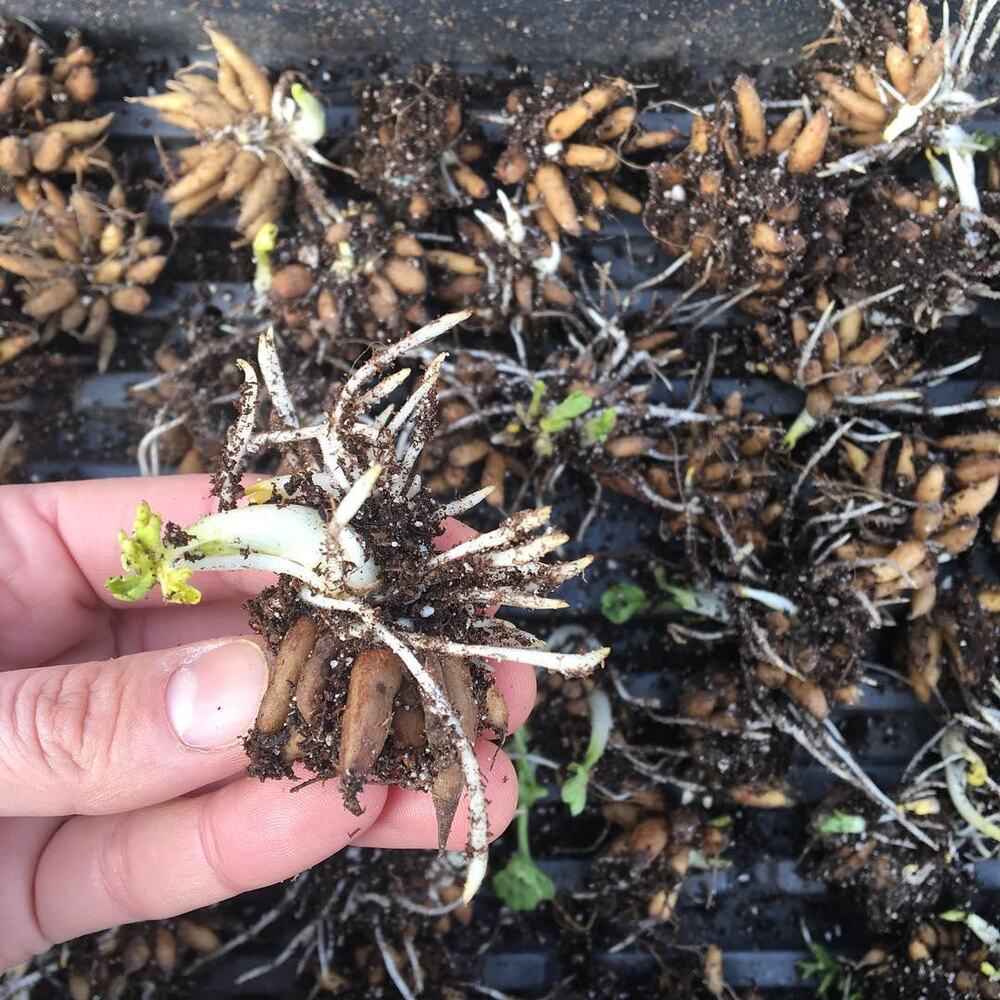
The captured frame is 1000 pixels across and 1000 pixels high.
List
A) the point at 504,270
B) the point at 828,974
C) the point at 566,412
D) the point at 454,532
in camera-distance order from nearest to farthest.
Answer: the point at 454,532 < the point at 566,412 < the point at 504,270 < the point at 828,974

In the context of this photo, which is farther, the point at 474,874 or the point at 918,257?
the point at 918,257

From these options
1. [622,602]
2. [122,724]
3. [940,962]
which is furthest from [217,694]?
[940,962]

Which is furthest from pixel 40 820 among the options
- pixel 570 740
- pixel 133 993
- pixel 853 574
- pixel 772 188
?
pixel 772 188

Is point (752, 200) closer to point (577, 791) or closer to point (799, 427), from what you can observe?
point (799, 427)

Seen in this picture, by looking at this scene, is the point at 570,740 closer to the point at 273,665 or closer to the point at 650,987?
the point at 650,987

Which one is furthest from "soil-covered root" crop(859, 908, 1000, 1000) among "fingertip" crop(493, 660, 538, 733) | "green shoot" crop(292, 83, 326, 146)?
"green shoot" crop(292, 83, 326, 146)

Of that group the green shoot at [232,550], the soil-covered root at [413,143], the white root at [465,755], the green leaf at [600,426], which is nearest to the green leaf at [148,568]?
the green shoot at [232,550]

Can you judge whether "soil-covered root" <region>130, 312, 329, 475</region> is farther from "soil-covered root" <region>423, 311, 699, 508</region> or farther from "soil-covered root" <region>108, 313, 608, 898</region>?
"soil-covered root" <region>108, 313, 608, 898</region>
